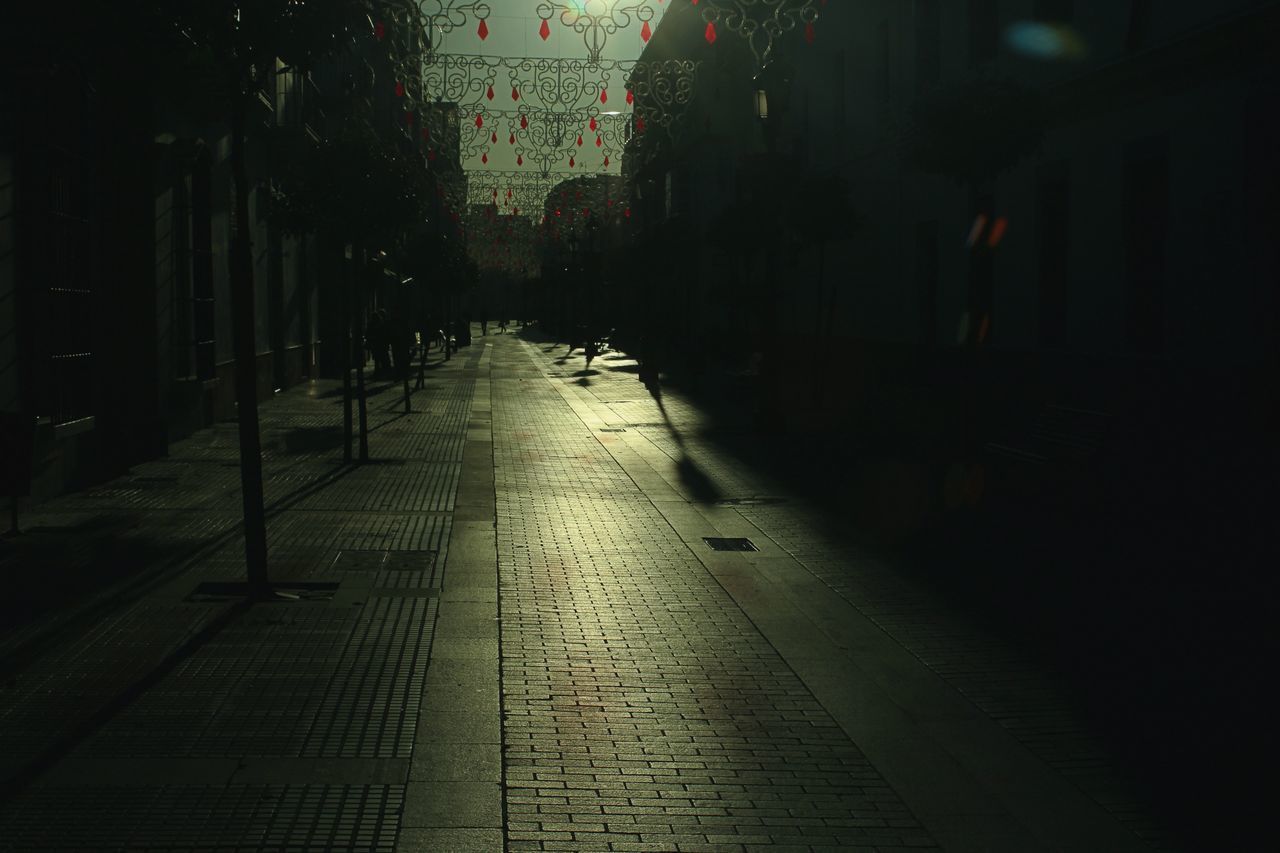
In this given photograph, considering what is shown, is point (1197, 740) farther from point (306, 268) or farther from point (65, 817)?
point (306, 268)

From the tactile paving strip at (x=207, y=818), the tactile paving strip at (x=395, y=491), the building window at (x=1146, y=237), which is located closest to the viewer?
the tactile paving strip at (x=207, y=818)

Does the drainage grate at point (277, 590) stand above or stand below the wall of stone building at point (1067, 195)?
below

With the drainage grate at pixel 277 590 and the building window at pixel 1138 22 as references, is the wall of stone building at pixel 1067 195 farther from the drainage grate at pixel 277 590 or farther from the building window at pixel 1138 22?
the drainage grate at pixel 277 590

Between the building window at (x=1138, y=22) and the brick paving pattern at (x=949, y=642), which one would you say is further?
the building window at (x=1138, y=22)

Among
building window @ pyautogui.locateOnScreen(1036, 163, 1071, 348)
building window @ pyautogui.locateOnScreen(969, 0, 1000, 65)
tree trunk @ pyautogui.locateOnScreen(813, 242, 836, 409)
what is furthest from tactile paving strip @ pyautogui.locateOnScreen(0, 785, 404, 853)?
building window @ pyautogui.locateOnScreen(969, 0, 1000, 65)

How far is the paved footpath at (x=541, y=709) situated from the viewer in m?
4.69

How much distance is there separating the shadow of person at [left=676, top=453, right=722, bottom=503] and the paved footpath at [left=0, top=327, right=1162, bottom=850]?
2.08 meters

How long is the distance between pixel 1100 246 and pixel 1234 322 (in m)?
3.52

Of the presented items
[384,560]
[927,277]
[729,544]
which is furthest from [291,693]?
[927,277]

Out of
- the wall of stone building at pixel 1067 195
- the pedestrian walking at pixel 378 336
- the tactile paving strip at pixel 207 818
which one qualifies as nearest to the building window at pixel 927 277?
the wall of stone building at pixel 1067 195

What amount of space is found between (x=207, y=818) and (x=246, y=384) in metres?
4.07

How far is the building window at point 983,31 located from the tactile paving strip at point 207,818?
738 inches

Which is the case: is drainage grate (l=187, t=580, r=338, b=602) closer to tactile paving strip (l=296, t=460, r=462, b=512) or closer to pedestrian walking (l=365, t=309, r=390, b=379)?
tactile paving strip (l=296, t=460, r=462, b=512)

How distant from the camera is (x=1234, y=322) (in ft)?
47.6
